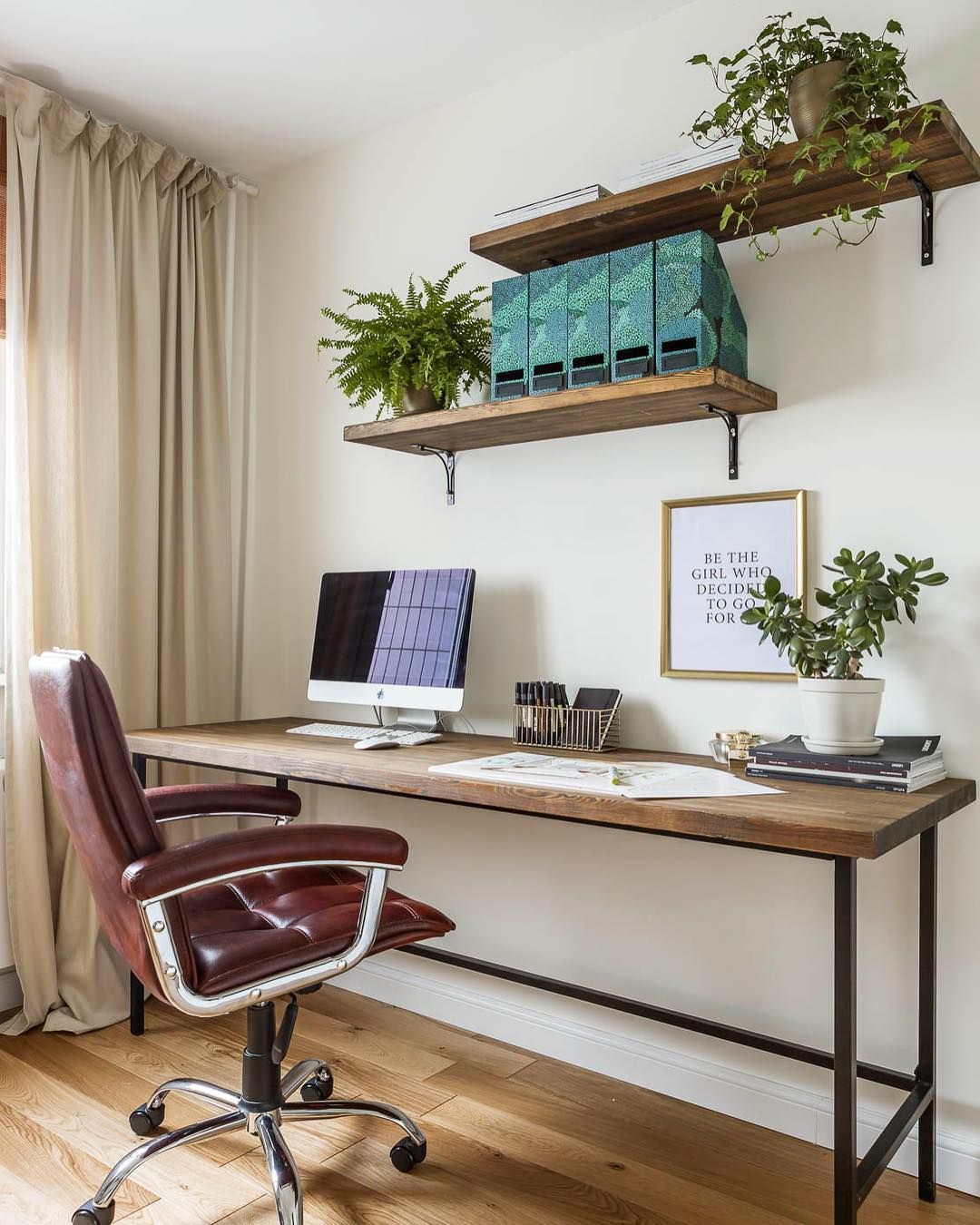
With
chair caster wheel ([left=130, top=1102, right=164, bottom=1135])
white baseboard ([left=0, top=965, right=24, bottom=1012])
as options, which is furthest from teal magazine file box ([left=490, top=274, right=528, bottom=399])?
white baseboard ([left=0, top=965, right=24, bottom=1012])

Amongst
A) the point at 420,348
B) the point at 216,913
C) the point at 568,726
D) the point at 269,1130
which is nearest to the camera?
the point at 269,1130

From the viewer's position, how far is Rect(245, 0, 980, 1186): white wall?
1908 mm

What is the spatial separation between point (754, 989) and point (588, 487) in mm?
1187

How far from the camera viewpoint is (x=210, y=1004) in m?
1.53

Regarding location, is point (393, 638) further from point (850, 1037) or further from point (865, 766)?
point (850, 1037)

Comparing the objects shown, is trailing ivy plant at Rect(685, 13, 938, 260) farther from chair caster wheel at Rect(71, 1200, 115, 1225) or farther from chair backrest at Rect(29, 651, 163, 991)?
chair caster wheel at Rect(71, 1200, 115, 1225)

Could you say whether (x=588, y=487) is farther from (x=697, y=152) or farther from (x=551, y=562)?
(x=697, y=152)

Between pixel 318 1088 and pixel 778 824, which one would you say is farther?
pixel 318 1088

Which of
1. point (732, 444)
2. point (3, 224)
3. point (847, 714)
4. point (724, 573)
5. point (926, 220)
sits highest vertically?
point (3, 224)

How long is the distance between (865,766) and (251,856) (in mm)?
1011

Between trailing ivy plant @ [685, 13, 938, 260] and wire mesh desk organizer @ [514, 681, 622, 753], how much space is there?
100 cm

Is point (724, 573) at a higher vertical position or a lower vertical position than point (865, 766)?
higher

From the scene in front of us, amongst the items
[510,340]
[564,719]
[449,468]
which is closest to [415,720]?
[564,719]

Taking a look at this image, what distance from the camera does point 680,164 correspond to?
199 centimetres
